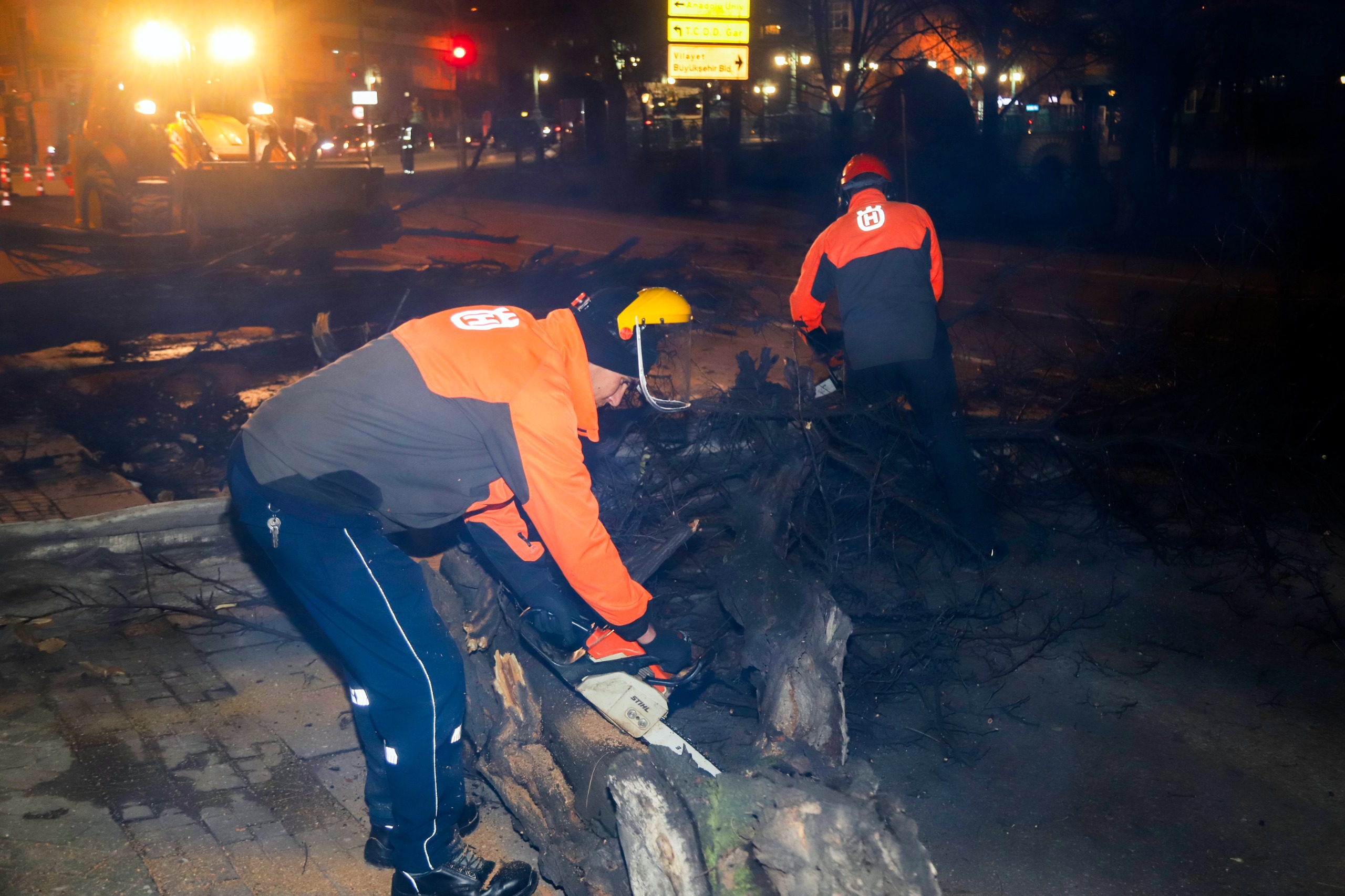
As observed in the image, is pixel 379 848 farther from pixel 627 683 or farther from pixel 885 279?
pixel 885 279

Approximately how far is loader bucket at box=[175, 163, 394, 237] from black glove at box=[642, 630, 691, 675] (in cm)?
1261

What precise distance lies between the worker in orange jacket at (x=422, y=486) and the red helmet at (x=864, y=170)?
2320 mm

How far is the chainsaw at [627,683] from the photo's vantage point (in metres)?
2.93

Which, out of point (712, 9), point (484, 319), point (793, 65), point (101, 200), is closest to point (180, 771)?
point (484, 319)

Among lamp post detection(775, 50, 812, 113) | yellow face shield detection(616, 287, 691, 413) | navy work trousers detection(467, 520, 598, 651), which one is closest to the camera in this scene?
yellow face shield detection(616, 287, 691, 413)

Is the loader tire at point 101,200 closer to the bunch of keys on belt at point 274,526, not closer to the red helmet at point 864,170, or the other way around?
the red helmet at point 864,170

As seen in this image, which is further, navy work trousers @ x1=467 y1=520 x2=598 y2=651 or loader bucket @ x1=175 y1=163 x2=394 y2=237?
loader bucket @ x1=175 y1=163 x2=394 y2=237

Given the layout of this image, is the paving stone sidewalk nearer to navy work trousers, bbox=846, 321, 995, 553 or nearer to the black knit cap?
the black knit cap

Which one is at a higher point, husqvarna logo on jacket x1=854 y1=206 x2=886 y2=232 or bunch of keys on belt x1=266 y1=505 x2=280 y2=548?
husqvarna logo on jacket x1=854 y1=206 x2=886 y2=232

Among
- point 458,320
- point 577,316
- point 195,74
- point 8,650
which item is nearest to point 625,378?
point 577,316

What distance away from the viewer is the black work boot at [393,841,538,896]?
Result: 2.87 meters

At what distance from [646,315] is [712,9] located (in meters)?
18.0

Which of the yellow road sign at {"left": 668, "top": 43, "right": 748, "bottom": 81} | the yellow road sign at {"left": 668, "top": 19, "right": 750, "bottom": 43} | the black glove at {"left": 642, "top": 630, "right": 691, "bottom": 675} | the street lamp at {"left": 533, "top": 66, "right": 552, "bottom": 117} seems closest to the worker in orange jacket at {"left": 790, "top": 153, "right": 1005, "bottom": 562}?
the black glove at {"left": 642, "top": 630, "right": 691, "bottom": 675}

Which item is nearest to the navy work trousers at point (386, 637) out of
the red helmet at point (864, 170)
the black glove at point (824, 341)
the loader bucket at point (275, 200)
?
the black glove at point (824, 341)
